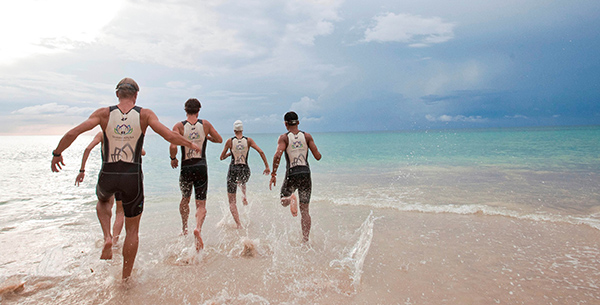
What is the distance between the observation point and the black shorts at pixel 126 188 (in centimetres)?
379

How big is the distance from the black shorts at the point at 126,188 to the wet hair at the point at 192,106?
1.93m

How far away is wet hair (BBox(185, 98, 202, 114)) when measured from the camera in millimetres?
5539

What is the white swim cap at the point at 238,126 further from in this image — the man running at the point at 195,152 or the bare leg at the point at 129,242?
the bare leg at the point at 129,242

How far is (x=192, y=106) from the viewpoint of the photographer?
5.55m

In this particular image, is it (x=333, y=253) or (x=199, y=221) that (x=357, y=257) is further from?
(x=199, y=221)

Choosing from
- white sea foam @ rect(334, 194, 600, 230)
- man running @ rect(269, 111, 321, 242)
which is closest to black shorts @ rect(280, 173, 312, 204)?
man running @ rect(269, 111, 321, 242)

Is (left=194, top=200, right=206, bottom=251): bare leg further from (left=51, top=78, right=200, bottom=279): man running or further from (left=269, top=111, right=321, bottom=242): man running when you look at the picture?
(left=269, top=111, right=321, bottom=242): man running

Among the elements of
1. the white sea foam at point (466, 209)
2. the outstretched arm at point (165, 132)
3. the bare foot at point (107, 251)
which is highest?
the outstretched arm at point (165, 132)

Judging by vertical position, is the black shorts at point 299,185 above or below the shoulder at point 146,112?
below

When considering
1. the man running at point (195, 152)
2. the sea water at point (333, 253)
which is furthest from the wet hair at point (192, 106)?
the sea water at point (333, 253)

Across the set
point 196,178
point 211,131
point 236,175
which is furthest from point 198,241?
point 236,175

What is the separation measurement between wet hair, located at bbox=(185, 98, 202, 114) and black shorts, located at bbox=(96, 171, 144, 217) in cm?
193

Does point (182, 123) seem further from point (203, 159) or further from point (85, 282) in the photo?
point (85, 282)

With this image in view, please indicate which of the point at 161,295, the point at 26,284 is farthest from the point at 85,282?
the point at 161,295
